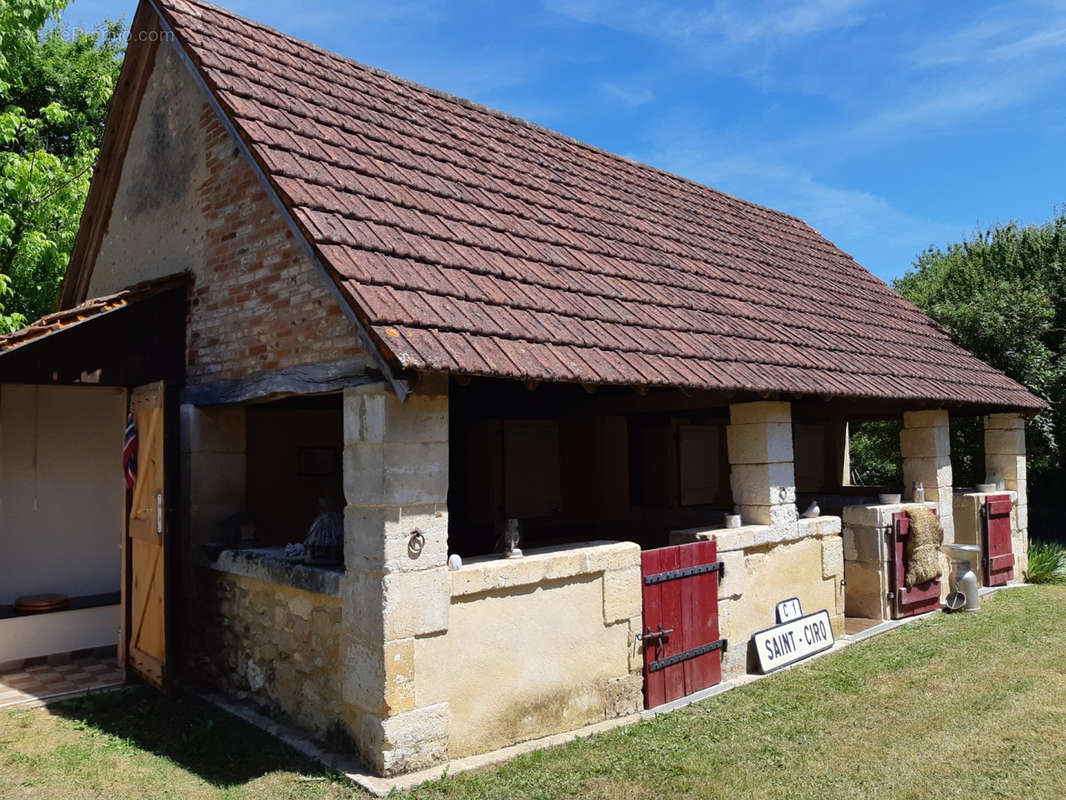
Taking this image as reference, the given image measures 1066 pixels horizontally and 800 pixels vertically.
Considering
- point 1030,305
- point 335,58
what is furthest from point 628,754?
point 1030,305

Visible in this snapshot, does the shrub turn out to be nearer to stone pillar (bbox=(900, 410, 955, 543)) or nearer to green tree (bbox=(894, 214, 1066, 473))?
stone pillar (bbox=(900, 410, 955, 543))

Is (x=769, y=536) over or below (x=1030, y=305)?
below

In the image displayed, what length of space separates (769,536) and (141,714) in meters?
5.48

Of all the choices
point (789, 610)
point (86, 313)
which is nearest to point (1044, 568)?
point (789, 610)

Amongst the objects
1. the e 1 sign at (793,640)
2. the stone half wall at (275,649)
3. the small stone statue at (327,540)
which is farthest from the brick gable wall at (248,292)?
the e 1 sign at (793,640)

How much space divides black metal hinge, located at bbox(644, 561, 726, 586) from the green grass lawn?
993mm

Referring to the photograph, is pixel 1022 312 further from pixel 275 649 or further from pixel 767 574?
pixel 275 649

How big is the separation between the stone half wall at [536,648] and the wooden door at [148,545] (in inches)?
115

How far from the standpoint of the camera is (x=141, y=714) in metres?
6.25

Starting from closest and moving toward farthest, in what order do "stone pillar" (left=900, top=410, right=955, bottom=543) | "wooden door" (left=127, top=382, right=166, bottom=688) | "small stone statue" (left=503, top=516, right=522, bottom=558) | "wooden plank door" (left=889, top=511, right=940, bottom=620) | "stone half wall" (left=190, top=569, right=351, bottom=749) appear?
"stone half wall" (left=190, top=569, right=351, bottom=749), "small stone statue" (left=503, top=516, right=522, bottom=558), "wooden door" (left=127, top=382, right=166, bottom=688), "wooden plank door" (left=889, top=511, right=940, bottom=620), "stone pillar" (left=900, top=410, right=955, bottom=543)

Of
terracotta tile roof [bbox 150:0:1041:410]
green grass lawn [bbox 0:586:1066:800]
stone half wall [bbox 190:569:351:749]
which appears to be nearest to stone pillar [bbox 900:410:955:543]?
terracotta tile roof [bbox 150:0:1041:410]

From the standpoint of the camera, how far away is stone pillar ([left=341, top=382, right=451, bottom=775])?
4.92 metres

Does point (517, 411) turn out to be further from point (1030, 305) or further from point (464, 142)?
point (1030, 305)

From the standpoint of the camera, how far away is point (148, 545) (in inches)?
275
